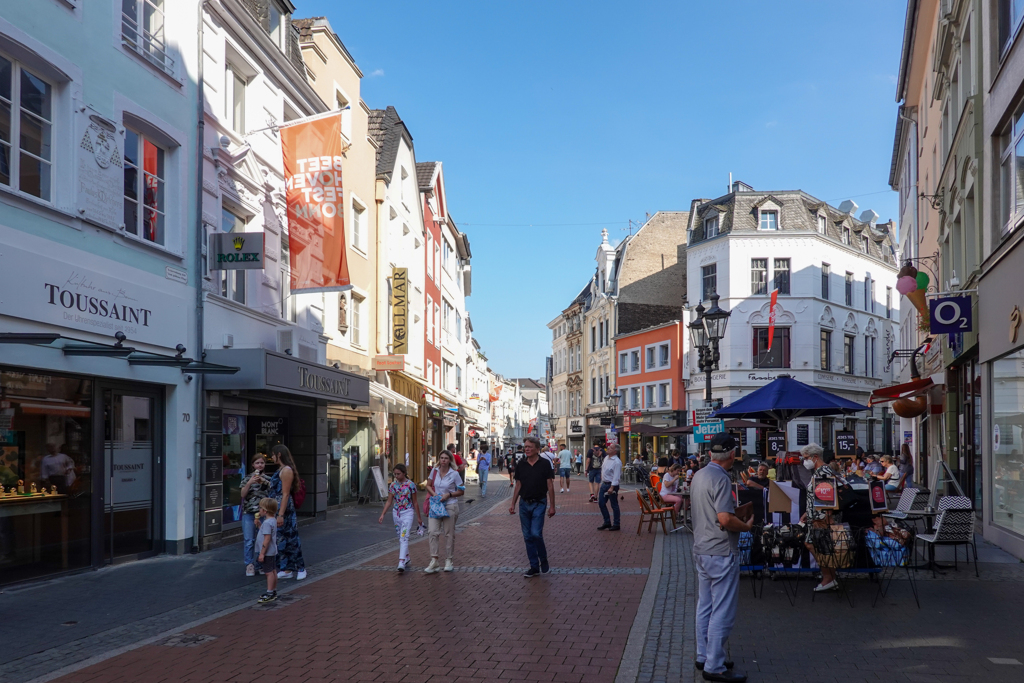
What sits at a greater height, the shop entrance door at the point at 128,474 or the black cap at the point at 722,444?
the black cap at the point at 722,444

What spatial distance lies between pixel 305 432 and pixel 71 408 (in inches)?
310

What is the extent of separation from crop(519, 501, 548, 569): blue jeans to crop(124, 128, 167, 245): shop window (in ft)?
21.4

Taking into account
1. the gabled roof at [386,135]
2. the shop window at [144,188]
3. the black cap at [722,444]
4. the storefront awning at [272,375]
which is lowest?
the black cap at [722,444]

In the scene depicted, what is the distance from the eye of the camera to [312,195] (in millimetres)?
15719

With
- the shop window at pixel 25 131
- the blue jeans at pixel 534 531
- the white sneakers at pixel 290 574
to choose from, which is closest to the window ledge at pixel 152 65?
the shop window at pixel 25 131

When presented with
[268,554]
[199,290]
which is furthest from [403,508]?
[199,290]

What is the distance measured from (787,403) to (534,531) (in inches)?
146

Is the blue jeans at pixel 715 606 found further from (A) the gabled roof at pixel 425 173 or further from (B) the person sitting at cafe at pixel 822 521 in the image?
(A) the gabled roof at pixel 425 173

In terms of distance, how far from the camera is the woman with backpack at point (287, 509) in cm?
1034

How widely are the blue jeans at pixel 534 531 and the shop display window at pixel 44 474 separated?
556 centimetres

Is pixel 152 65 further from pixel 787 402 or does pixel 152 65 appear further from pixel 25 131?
pixel 787 402

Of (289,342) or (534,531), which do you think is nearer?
(534,531)

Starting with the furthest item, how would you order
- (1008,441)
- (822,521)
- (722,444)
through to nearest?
(1008,441) < (822,521) < (722,444)

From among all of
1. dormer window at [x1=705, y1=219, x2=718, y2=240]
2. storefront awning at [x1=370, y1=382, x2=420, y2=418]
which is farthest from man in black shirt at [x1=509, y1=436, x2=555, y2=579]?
dormer window at [x1=705, y1=219, x2=718, y2=240]
